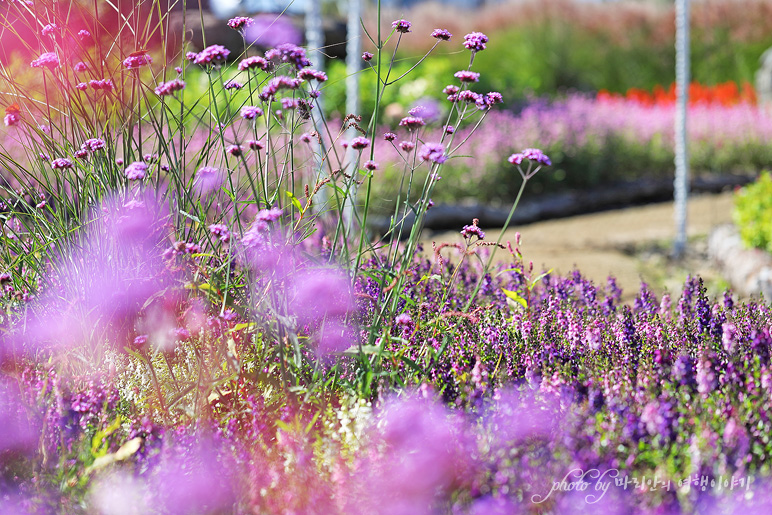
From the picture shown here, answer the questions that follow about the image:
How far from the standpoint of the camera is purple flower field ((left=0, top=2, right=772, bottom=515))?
1.59m

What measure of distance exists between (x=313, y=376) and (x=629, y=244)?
5.12 metres

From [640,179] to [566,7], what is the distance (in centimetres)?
844

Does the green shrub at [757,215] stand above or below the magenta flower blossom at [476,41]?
below

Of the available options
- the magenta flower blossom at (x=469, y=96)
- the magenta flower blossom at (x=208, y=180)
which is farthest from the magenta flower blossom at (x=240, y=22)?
the magenta flower blossom at (x=469, y=96)

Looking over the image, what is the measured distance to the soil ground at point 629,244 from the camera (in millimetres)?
5254

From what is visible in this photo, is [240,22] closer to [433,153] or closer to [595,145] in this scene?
[433,153]

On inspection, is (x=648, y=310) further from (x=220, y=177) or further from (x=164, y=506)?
(x=164, y=506)

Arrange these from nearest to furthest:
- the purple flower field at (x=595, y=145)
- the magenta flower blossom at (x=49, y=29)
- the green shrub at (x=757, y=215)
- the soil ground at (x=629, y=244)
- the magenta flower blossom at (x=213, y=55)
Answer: the magenta flower blossom at (x=213, y=55) → the magenta flower blossom at (x=49, y=29) → the green shrub at (x=757, y=215) → the soil ground at (x=629, y=244) → the purple flower field at (x=595, y=145)

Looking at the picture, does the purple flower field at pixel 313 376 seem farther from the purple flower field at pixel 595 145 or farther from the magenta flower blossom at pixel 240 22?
the purple flower field at pixel 595 145

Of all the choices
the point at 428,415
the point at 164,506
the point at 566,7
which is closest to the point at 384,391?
the point at 428,415

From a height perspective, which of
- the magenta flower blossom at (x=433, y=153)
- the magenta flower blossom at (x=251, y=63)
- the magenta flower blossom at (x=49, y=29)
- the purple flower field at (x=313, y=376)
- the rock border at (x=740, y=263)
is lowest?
the rock border at (x=740, y=263)

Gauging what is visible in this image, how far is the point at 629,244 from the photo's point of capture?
253 inches

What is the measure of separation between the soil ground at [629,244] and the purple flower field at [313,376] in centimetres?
253

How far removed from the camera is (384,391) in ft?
6.39
